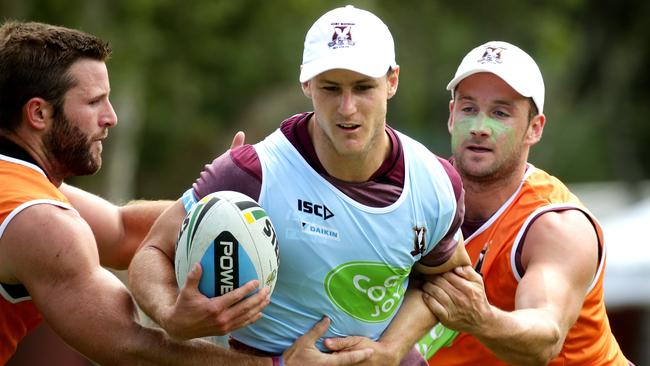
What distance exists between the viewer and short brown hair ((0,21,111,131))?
656cm

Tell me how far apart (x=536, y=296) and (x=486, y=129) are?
1096 mm

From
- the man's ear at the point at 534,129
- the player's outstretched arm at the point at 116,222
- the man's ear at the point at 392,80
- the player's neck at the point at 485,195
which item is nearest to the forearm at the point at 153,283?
the man's ear at the point at 392,80

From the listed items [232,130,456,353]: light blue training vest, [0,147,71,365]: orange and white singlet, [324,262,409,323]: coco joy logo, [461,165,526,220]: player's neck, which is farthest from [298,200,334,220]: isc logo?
[461,165,526,220]: player's neck

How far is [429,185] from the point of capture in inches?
246

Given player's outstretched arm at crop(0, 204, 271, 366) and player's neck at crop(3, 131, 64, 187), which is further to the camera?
player's neck at crop(3, 131, 64, 187)

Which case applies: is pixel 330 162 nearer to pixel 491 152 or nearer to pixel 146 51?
pixel 491 152

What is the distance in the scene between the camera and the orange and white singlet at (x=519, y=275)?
7273 millimetres

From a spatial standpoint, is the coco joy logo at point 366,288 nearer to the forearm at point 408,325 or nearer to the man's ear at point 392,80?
the forearm at point 408,325

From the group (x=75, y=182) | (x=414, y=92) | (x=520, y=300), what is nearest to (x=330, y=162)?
(x=520, y=300)

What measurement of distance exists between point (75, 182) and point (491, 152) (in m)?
20.7

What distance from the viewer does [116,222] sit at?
7.79 m

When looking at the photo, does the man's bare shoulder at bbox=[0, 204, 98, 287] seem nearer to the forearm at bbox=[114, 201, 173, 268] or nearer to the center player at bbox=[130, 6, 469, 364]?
the center player at bbox=[130, 6, 469, 364]

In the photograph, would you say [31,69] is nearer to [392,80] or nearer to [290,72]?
[392,80]

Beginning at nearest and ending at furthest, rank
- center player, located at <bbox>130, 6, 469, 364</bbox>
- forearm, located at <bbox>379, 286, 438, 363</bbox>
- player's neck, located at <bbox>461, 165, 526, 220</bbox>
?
1. center player, located at <bbox>130, 6, 469, 364</bbox>
2. forearm, located at <bbox>379, 286, 438, 363</bbox>
3. player's neck, located at <bbox>461, 165, 526, 220</bbox>
